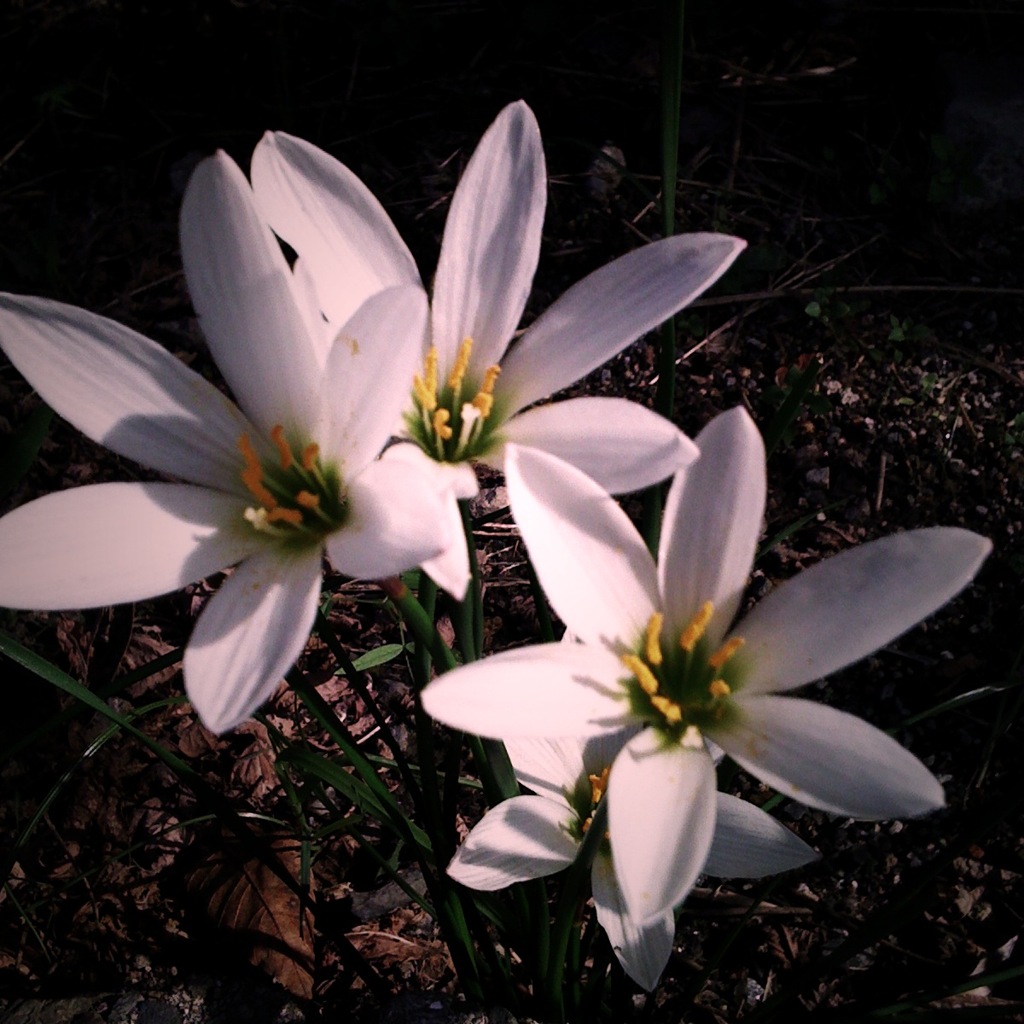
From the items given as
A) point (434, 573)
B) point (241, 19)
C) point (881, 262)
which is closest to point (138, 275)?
point (241, 19)

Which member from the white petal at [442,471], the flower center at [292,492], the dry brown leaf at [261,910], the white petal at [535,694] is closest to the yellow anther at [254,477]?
the flower center at [292,492]

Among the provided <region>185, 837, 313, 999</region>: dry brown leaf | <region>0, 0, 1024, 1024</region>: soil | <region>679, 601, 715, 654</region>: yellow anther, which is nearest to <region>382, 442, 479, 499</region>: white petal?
<region>679, 601, 715, 654</region>: yellow anther

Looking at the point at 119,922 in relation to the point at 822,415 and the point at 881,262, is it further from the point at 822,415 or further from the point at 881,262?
the point at 881,262

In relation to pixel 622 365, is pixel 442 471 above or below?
above

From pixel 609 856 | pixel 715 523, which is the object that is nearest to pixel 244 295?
pixel 715 523

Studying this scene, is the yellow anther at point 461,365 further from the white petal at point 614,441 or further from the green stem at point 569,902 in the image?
the green stem at point 569,902

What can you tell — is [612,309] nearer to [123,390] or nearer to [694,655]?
[694,655]

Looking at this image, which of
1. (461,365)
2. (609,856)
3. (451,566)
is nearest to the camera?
(451,566)
